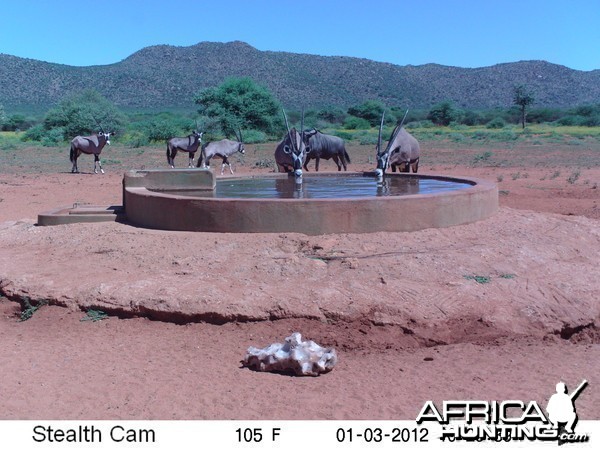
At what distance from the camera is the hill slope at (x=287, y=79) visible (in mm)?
80375

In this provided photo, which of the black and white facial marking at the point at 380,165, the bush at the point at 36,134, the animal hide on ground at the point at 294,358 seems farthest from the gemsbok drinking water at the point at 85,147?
the bush at the point at 36,134

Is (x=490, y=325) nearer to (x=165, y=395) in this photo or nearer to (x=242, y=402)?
(x=242, y=402)

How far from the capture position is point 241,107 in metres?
41.0

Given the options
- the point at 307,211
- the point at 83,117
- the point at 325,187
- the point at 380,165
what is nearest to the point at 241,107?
the point at 83,117

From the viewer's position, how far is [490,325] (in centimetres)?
629

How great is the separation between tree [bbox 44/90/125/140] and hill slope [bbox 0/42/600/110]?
31.6 metres

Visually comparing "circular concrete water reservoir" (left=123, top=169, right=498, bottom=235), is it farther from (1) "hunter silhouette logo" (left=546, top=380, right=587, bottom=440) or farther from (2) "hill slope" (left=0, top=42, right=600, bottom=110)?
(2) "hill slope" (left=0, top=42, right=600, bottom=110)

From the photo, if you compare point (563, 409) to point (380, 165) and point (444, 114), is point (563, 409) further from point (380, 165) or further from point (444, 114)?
point (444, 114)

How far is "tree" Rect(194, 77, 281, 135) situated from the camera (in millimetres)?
40375

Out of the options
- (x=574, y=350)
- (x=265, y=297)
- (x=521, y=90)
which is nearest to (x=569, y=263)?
(x=574, y=350)

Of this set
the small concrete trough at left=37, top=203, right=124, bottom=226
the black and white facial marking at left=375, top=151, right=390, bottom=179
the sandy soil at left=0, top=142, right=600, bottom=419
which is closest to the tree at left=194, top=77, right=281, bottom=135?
the black and white facial marking at left=375, top=151, right=390, bottom=179

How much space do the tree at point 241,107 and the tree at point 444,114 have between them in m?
21.5

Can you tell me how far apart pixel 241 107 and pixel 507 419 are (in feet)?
123

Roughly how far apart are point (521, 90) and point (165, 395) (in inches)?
2339
